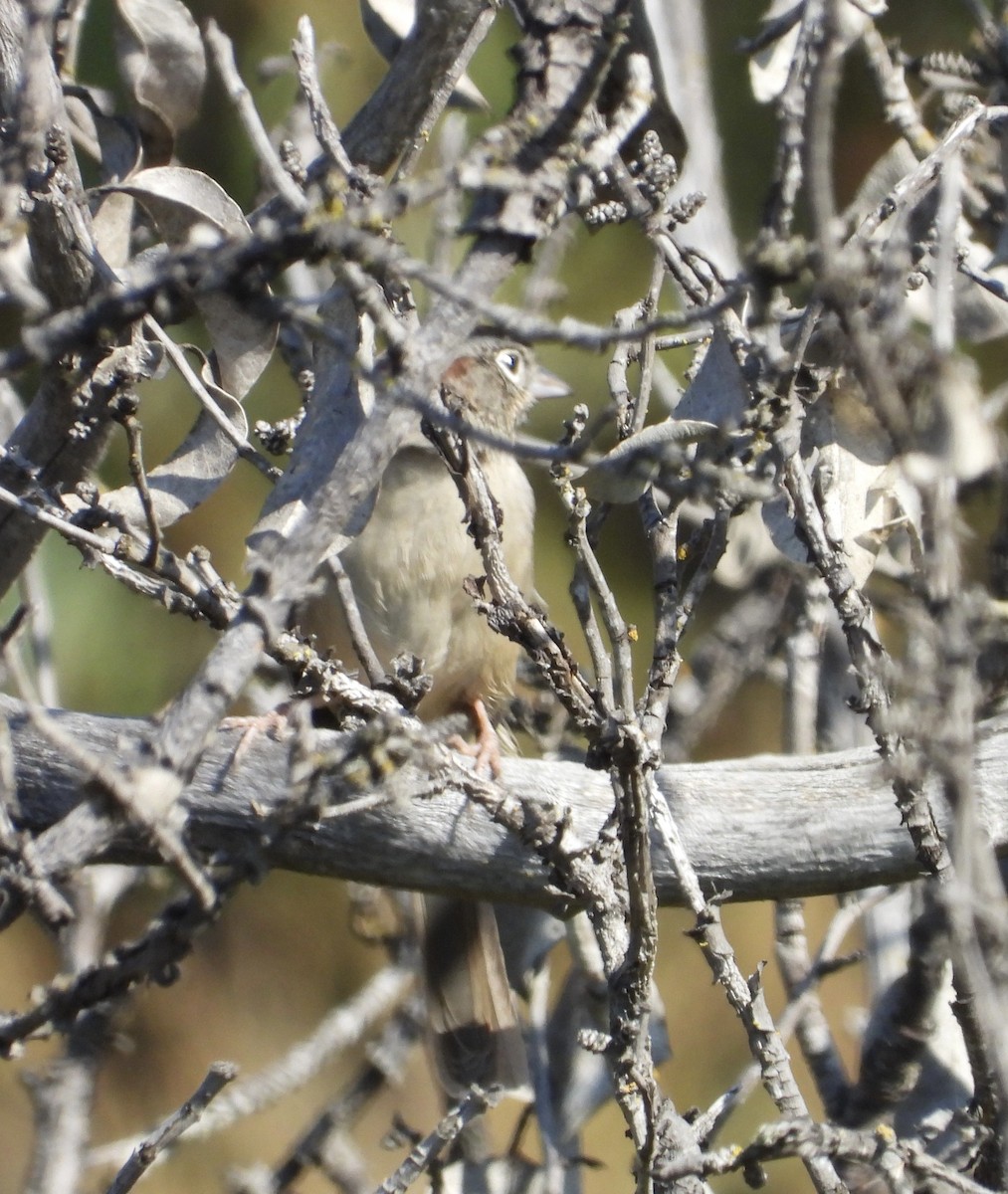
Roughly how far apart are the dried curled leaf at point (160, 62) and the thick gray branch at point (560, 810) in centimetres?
138

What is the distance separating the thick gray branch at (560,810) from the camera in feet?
9.41

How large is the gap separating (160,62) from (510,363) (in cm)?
180

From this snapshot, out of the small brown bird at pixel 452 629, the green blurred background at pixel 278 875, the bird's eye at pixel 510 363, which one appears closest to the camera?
the small brown bird at pixel 452 629

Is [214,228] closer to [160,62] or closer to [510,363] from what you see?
[160,62]

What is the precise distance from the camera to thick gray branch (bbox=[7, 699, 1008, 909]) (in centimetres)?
287

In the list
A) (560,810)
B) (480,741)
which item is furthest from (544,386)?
(560,810)

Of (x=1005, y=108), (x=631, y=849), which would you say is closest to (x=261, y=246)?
(x=631, y=849)

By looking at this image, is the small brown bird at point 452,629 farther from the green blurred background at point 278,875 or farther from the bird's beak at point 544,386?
the green blurred background at point 278,875

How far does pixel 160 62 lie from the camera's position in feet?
11.4

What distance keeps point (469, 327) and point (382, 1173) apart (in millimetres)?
5063

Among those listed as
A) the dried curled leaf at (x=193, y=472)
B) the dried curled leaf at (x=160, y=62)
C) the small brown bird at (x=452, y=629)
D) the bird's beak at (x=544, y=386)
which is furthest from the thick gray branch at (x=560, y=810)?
the bird's beak at (x=544, y=386)

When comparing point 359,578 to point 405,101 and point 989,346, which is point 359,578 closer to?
point 405,101

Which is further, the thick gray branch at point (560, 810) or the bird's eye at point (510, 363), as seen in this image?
the bird's eye at point (510, 363)

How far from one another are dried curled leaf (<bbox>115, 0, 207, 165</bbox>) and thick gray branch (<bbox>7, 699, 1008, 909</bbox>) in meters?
1.38
